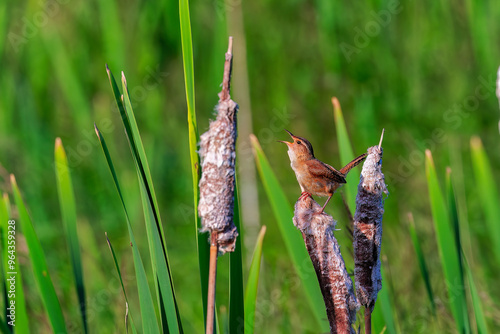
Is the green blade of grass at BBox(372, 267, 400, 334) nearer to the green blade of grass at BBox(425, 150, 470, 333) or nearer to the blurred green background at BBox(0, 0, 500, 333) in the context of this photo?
the green blade of grass at BBox(425, 150, 470, 333)

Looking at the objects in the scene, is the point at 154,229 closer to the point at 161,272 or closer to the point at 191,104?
the point at 161,272

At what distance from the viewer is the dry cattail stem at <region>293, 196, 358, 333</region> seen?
2.93ft

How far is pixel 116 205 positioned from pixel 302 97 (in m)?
1.28

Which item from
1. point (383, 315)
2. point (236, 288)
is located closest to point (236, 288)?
point (236, 288)

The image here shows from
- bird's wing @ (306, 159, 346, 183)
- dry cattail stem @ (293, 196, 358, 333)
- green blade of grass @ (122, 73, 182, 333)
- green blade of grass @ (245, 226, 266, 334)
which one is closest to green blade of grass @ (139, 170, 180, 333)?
green blade of grass @ (122, 73, 182, 333)

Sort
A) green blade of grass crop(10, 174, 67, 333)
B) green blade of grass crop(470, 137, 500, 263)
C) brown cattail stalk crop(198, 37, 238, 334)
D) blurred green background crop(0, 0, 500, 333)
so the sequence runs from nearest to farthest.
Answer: brown cattail stalk crop(198, 37, 238, 334)
green blade of grass crop(10, 174, 67, 333)
green blade of grass crop(470, 137, 500, 263)
blurred green background crop(0, 0, 500, 333)

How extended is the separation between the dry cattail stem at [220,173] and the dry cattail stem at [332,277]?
0.19 m

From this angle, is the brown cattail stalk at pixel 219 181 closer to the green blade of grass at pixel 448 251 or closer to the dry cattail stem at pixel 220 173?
the dry cattail stem at pixel 220 173

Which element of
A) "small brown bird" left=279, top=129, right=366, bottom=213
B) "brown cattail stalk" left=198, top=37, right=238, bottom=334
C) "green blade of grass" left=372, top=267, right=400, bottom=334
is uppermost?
"small brown bird" left=279, top=129, right=366, bottom=213

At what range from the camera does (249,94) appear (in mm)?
3074

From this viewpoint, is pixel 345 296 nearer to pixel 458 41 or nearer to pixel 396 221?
pixel 396 221

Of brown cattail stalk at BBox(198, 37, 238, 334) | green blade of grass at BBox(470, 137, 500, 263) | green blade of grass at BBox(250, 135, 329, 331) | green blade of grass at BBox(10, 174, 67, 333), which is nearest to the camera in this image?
brown cattail stalk at BBox(198, 37, 238, 334)

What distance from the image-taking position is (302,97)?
357 centimetres

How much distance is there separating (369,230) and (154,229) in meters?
0.34
